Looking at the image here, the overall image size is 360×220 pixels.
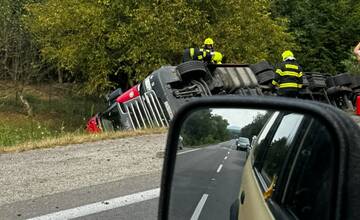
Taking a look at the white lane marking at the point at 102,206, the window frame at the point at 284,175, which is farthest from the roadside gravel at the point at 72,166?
the window frame at the point at 284,175

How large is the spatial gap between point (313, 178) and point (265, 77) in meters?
14.4

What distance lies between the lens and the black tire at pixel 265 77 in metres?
15.6

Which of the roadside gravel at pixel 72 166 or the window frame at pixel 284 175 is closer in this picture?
the window frame at pixel 284 175

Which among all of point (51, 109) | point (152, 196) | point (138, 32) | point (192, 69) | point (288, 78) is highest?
point (138, 32)

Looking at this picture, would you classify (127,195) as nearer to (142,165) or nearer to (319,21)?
(142,165)

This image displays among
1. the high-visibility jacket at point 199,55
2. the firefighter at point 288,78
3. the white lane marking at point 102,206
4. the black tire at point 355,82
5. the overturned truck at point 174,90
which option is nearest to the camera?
the white lane marking at point 102,206

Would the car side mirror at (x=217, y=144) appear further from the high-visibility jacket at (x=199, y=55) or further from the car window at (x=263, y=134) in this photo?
the high-visibility jacket at (x=199, y=55)

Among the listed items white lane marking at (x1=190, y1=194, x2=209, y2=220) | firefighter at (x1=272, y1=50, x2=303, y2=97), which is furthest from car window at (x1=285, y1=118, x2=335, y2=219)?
firefighter at (x1=272, y1=50, x2=303, y2=97)

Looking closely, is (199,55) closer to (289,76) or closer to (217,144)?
(289,76)

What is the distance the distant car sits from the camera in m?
1.66

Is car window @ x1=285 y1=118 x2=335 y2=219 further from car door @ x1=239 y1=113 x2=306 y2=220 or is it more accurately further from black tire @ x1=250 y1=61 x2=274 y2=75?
black tire @ x1=250 y1=61 x2=274 y2=75

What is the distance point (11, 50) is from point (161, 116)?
14.5 m

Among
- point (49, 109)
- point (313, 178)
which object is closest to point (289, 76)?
point (313, 178)

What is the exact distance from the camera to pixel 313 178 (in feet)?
4.56
